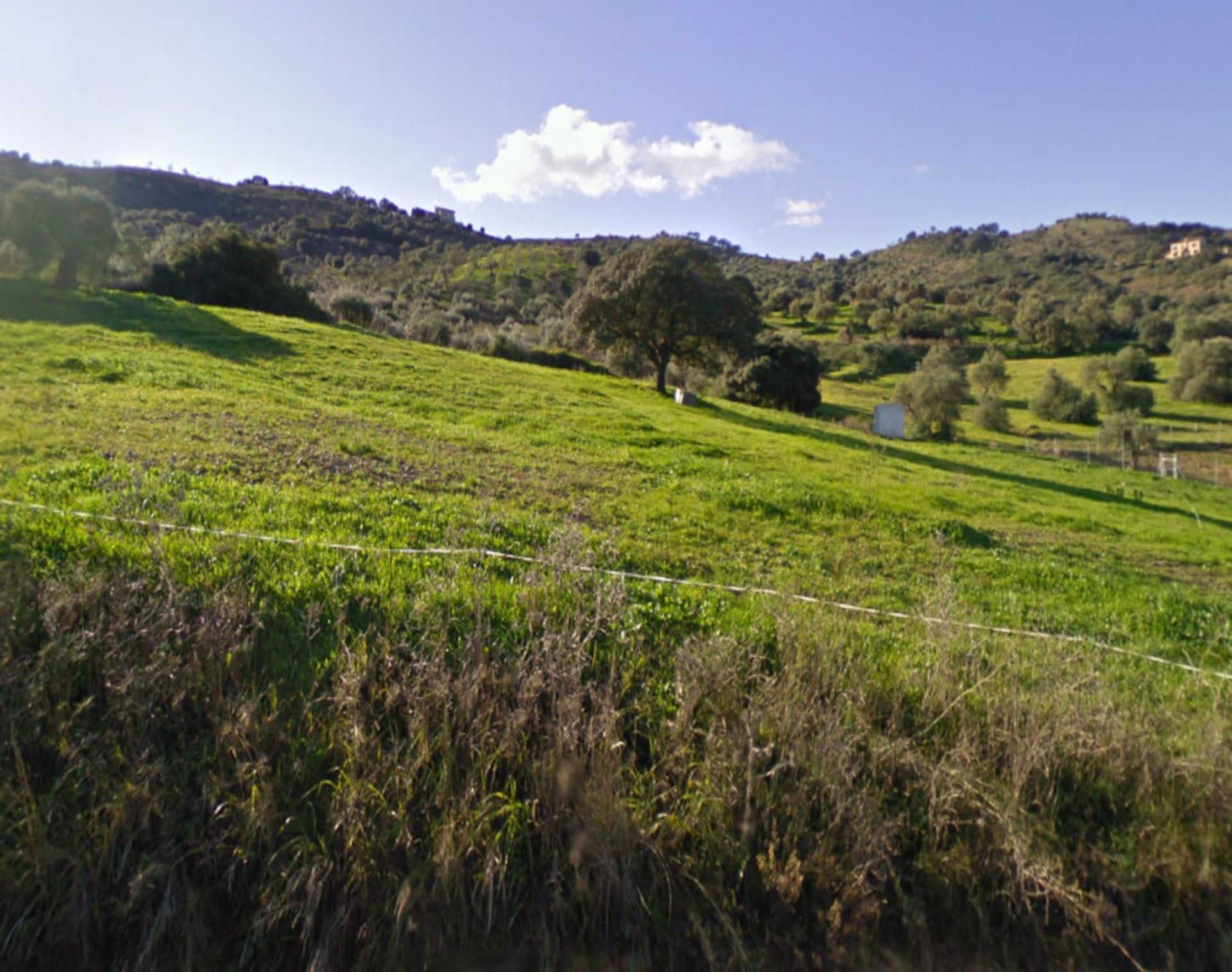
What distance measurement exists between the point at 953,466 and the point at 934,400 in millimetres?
17428

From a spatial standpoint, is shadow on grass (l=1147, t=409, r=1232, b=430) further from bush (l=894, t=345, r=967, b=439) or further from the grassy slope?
the grassy slope

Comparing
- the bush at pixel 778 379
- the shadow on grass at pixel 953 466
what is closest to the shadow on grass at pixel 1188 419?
the bush at pixel 778 379

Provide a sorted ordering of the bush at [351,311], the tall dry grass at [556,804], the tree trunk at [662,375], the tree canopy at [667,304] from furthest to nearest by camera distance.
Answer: the bush at [351,311] → the tree trunk at [662,375] → the tree canopy at [667,304] → the tall dry grass at [556,804]

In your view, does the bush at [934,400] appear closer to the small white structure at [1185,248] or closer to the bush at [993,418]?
the bush at [993,418]

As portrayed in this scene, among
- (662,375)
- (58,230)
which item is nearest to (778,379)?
(662,375)

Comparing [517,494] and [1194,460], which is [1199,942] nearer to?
[517,494]

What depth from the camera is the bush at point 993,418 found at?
39875 mm

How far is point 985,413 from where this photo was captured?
1577 inches

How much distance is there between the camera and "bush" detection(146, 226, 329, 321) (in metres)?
28.3

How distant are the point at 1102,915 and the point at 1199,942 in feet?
1.32

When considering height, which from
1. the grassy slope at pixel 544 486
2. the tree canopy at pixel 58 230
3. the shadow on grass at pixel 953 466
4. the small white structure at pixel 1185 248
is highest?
the small white structure at pixel 1185 248

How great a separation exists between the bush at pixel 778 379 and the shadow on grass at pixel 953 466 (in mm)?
10220

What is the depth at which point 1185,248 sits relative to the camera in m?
106

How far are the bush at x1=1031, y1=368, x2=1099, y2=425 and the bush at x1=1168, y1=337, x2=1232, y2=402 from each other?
42.9 feet
